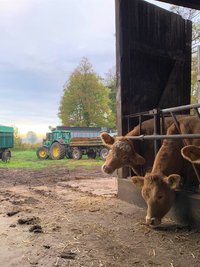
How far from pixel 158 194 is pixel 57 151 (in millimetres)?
18294

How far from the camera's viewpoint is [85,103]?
3322 centimetres

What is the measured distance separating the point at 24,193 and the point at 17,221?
2.92 metres

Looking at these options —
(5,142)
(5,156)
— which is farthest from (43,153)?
(5,156)

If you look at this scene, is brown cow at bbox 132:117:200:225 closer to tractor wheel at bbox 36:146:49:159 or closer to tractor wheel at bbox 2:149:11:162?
tractor wheel at bbox 2:149:11:162

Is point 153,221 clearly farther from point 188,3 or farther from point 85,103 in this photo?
point 85,103

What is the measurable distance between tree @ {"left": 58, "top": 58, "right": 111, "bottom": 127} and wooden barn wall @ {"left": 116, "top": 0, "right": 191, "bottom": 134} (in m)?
25.1

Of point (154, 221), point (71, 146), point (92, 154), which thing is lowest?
point (154, 221)

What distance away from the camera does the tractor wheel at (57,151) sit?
21.8 m

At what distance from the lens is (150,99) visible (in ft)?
23.8

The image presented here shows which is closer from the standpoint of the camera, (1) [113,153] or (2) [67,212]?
(2) [67,212]

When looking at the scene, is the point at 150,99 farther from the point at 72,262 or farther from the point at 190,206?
the point at 72,262

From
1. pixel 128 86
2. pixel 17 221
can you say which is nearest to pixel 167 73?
pixel 128 86

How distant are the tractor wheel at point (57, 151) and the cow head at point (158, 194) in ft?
57.4

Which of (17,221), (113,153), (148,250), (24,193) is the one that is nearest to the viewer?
(148,250)
